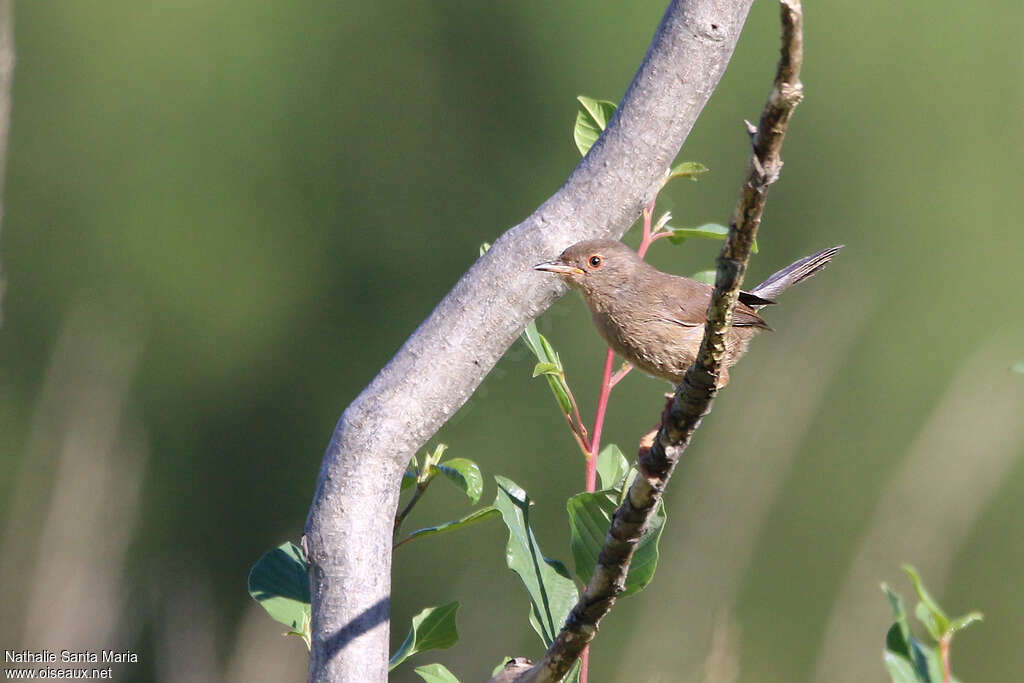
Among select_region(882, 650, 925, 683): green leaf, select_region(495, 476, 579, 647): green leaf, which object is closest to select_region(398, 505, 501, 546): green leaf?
select_region(495, 476, 579, 647): green leaf

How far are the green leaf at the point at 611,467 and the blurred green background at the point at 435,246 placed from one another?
3357mm

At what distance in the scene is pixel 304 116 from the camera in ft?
28.5

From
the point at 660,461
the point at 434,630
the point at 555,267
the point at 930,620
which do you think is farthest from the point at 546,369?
the point at 930,620

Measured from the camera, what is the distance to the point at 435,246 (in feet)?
26.8

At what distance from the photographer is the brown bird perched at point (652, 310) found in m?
3.02

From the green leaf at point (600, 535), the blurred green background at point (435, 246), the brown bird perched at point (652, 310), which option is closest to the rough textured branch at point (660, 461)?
the green leaf at point (600, 535)

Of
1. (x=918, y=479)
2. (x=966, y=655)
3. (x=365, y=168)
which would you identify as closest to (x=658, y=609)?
(x=918, y=479)

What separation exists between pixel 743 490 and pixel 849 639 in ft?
2.25

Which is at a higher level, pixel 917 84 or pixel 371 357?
pixel 917 84

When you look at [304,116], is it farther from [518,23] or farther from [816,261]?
[816,261]

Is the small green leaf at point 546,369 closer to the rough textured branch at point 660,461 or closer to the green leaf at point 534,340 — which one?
the green leaf at point 534,340

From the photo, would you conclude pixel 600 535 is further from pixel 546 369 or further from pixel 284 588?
pixel 284 588

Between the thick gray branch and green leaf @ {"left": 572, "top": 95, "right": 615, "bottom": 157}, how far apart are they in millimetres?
352

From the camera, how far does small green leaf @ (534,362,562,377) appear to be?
2.01 m
